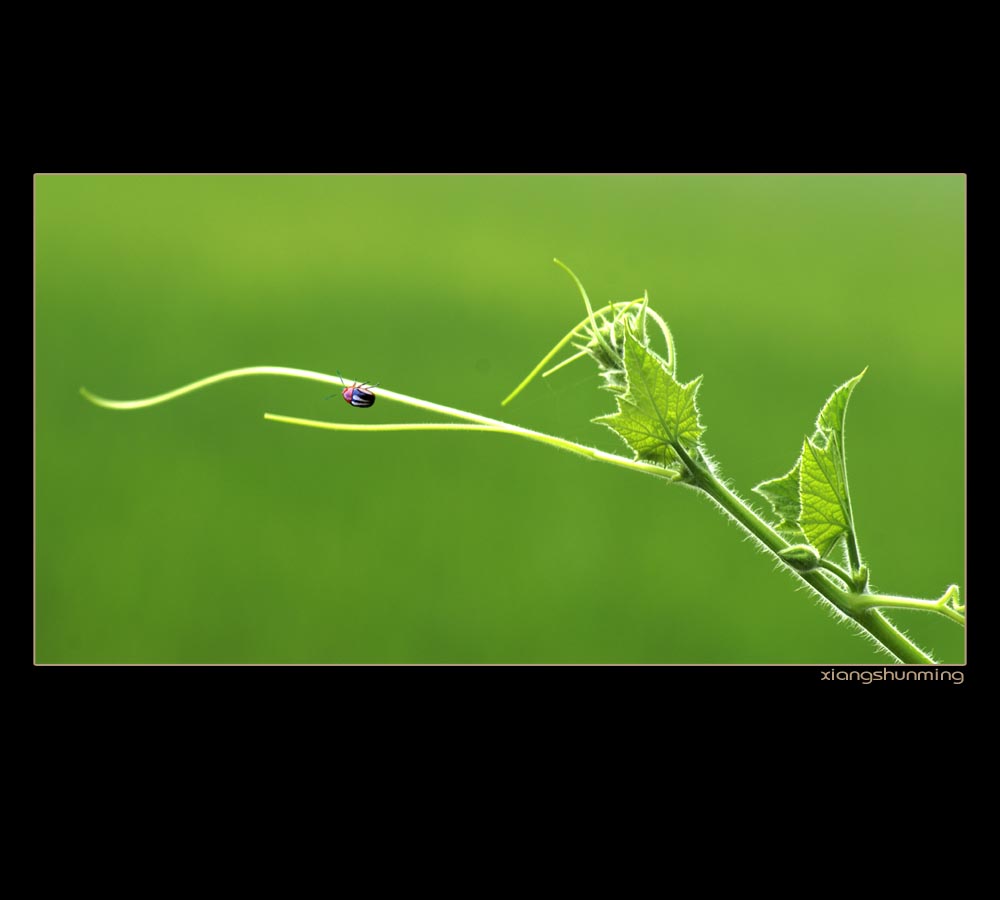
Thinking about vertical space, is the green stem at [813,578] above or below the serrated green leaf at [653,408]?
below

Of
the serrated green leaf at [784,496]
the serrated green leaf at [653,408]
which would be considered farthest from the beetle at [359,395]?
the serrated green leaf at [784,496]

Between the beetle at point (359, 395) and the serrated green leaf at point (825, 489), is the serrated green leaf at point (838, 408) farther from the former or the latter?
the beetle at point (359, 395)

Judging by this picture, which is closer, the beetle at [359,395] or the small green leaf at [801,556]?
the small green leaf at [801,556]

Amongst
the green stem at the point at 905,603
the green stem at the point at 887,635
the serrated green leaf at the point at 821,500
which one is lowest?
the green stem at the point at 887,635

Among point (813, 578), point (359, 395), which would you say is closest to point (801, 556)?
point (813, 578)

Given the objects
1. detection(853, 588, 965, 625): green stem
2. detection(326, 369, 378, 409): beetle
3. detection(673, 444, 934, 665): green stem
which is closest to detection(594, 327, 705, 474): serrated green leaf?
detection(673, 444, 934, 665): green stem

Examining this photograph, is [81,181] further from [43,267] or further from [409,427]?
[409,427]

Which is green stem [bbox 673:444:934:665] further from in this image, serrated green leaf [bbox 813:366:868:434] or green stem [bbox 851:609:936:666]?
serrated green leaf [bbox 813:366:868:434]

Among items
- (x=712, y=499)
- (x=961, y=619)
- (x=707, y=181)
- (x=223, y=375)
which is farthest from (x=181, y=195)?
(x=961, y=619)

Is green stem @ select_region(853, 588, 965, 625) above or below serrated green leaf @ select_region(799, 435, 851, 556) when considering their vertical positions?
below
